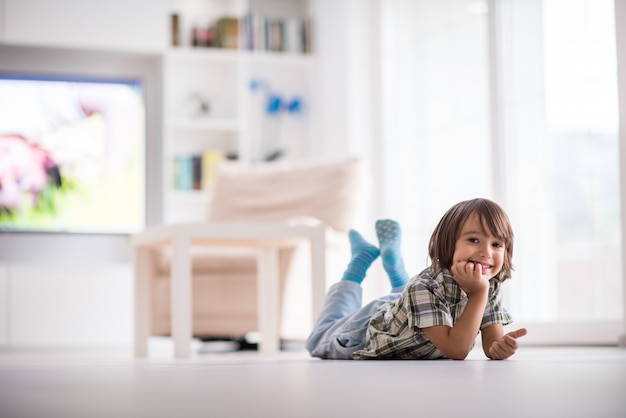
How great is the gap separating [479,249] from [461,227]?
56 mm

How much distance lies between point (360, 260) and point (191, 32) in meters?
3.22

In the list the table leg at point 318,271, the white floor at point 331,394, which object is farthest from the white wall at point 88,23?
the white floor at point 331,394

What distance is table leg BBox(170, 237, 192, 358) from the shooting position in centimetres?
269

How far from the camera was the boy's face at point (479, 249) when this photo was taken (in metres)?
1.71

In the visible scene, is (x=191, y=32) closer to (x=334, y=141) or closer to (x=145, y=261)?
(x=334, y=141)

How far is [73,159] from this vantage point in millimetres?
4500

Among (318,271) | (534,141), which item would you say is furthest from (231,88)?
(318,271)

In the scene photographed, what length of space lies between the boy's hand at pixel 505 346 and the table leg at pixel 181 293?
1164 millimetres

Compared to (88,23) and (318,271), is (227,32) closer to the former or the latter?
(88,23)

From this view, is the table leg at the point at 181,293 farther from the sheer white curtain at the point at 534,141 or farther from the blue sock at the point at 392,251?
the sheer white curtain at the point at 534,141

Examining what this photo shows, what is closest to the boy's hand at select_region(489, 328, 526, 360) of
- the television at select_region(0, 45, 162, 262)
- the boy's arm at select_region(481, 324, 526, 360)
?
the boy's arm at select_region(481, 324, 526, 360)

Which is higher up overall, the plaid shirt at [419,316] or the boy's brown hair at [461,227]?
the boy's brown hair at [461,227]

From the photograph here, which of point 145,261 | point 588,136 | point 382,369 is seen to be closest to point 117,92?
point 145,261

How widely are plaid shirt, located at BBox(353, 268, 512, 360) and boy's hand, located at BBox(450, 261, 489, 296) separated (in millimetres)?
69
